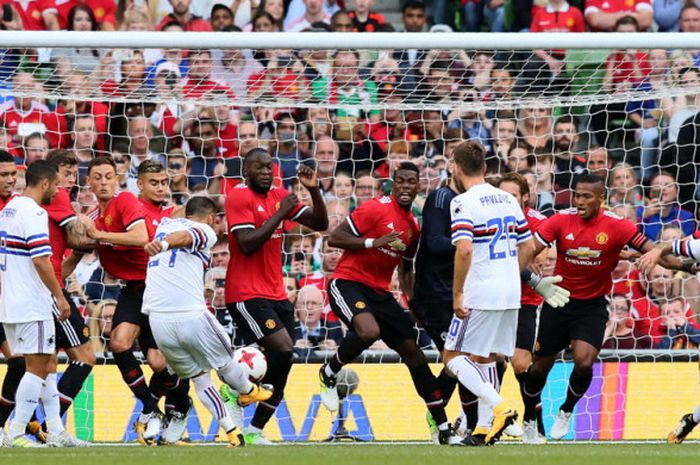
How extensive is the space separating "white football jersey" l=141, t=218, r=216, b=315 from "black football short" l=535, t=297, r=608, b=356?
113 inches

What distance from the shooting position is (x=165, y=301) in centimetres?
1016

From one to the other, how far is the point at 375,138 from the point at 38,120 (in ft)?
10.6

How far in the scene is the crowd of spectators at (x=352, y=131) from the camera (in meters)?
13.0

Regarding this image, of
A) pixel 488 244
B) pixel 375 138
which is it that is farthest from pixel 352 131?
pixel 488 244

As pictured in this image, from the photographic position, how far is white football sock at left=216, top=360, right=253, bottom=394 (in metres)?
10.3

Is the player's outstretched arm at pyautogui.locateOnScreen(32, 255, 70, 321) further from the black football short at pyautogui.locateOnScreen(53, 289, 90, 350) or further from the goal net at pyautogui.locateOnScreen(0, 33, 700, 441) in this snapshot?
the goal net at pyautogui.locateOnScreen(0, 33, 700, 441)

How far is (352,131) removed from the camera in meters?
14.0

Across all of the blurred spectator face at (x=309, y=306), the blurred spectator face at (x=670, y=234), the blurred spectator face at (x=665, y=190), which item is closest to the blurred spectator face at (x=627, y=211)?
the blurred spectator face at (x=665, y=190)

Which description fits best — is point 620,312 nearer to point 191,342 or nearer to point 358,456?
point 191,342

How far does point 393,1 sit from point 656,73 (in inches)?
204

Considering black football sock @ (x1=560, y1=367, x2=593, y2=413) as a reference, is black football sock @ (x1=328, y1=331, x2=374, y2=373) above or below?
above

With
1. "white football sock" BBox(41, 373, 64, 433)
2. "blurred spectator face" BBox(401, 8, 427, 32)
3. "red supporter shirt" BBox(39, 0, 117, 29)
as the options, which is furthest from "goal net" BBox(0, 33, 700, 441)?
"blurred spectator face" BBox(401, 8, 427, 32)

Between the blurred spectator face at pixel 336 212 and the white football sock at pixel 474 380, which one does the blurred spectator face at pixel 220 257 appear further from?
the white football sock at pixel 474 380

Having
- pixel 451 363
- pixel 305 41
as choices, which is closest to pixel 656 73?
pixel 305 41
